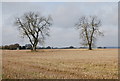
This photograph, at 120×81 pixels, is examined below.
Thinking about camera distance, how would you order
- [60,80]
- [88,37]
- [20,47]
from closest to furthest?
[60,80], [88,37], [20,47]

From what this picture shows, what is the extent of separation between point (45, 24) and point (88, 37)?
18.2m

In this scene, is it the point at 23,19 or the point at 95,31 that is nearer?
the point at 23,19

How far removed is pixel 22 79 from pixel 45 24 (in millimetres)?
61922

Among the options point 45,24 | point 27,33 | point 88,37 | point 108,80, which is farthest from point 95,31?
point 108,80

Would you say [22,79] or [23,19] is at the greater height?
[23,19]

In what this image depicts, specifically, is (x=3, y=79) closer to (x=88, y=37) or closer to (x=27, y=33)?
(x=27, y=33)

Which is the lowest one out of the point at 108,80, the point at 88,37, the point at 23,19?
the point at 108,80

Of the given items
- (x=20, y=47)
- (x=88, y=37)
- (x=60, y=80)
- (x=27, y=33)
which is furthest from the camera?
(x=20, y=47)

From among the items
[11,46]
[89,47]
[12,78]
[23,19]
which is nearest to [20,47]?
[11,46]

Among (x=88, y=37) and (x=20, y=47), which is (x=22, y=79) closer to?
(x=88, y=37)

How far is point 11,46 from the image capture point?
310 ft

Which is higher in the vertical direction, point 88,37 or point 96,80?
point 88,37

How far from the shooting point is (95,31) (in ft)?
270

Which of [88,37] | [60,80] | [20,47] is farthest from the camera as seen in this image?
[20,47]
